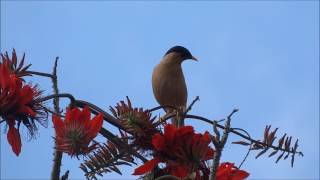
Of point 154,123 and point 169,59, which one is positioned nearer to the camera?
point 154,123

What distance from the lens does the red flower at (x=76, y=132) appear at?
0.85m

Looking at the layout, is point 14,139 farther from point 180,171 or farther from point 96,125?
point 180,171

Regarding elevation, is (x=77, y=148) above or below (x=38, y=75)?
below

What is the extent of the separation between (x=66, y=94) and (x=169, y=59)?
4001mm

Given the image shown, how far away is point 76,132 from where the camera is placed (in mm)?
849

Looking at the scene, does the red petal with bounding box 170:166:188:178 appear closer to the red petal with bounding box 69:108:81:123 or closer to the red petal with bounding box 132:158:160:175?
the red petal with bounding box 132:158:160:175

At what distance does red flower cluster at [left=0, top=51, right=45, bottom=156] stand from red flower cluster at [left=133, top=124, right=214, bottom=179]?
0.66 ft

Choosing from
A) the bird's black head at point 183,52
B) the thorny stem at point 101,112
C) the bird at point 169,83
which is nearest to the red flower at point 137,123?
the thorny stem at point 101,112

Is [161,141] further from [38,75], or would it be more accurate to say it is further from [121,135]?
[38,75]

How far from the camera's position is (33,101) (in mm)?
960

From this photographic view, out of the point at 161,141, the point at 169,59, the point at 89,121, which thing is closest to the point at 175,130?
the point at 161,141

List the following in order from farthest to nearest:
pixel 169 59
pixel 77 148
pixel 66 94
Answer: pixel 169 59 < pixel 66 94 < pixel 77 148

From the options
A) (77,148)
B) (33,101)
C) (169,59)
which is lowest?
(77,148)

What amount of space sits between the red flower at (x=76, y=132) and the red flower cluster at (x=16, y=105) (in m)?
0.08
